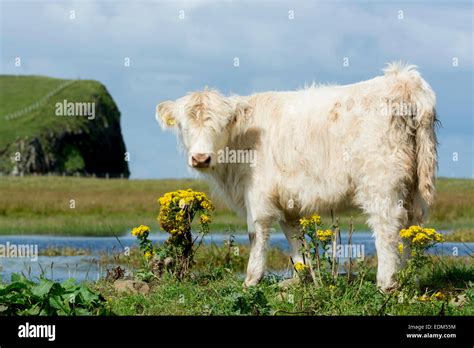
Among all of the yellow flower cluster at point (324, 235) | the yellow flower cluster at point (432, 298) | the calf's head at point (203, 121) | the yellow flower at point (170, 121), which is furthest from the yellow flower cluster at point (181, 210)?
the yellow flower cluster at point (432, 298)

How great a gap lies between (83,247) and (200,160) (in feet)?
48.6

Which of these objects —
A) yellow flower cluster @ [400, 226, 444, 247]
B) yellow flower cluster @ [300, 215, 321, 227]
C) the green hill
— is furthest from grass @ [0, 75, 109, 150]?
yellow flower cluster @ [400, 226, 444, 247]

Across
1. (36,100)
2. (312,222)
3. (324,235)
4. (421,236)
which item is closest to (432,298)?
(421,236)

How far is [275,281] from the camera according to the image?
1168cm

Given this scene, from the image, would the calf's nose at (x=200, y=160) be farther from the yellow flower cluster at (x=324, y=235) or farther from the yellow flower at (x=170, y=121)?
the yellow flower cluster at (x=324, y=235)

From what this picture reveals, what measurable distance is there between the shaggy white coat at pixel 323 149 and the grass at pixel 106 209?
1360 cm

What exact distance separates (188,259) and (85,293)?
3.06m

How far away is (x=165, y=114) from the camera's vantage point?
40.5ft

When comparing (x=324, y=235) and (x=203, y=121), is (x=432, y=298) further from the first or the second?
(x=203, y=121)

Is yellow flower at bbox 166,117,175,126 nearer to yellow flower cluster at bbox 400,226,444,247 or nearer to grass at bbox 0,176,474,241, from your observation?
yellow flower cluster at bbox 400,226,444,247

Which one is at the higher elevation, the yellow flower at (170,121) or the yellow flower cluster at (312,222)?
the yellow flower at (170,121)

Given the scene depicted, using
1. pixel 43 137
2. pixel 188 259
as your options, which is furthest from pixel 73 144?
pixel 188 259

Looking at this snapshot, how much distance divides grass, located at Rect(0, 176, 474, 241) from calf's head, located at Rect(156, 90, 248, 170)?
14068mm

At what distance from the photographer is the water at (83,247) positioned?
17.2m
